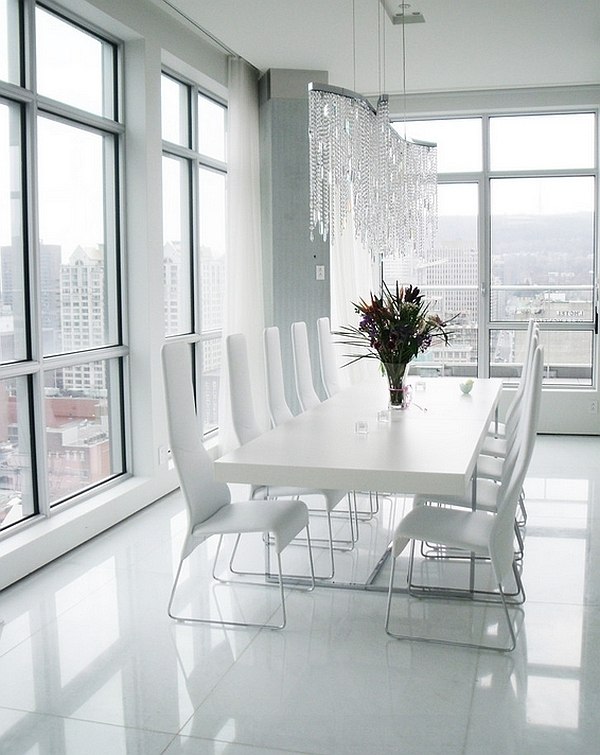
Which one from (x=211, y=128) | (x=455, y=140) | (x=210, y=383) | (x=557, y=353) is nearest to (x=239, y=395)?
(x=210, y=383)

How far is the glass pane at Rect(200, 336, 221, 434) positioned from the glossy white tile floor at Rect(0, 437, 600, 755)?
2.55m

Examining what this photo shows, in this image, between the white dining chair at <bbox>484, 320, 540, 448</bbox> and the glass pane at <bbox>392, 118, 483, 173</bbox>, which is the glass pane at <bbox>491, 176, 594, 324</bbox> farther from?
the white dining chair at <bbox>484, 320, 540, 448</bbox>

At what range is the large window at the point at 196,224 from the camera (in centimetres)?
634

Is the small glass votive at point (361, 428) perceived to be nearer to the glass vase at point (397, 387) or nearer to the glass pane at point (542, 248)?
the glass vase at point (397, 387)

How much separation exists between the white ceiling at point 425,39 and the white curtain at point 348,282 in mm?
1341

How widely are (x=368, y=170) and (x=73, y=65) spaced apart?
1.80 metres

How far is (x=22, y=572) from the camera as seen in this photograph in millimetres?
4219

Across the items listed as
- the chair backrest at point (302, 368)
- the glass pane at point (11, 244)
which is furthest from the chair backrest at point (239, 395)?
the glass pane at point (11, 244)

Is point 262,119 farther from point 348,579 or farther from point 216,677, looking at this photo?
point 216,677

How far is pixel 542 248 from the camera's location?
8141mm

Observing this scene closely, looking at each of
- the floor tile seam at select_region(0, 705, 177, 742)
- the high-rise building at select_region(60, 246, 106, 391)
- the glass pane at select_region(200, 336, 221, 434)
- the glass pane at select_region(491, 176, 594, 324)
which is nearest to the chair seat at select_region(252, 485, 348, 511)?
the high-rise building at select_region(60, 246, 106, 391)

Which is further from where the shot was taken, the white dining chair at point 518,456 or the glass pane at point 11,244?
the glass pane at point 11,244

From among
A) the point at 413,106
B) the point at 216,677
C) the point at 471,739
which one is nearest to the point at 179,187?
the point at 413,106

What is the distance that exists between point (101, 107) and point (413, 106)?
11.9 feet
